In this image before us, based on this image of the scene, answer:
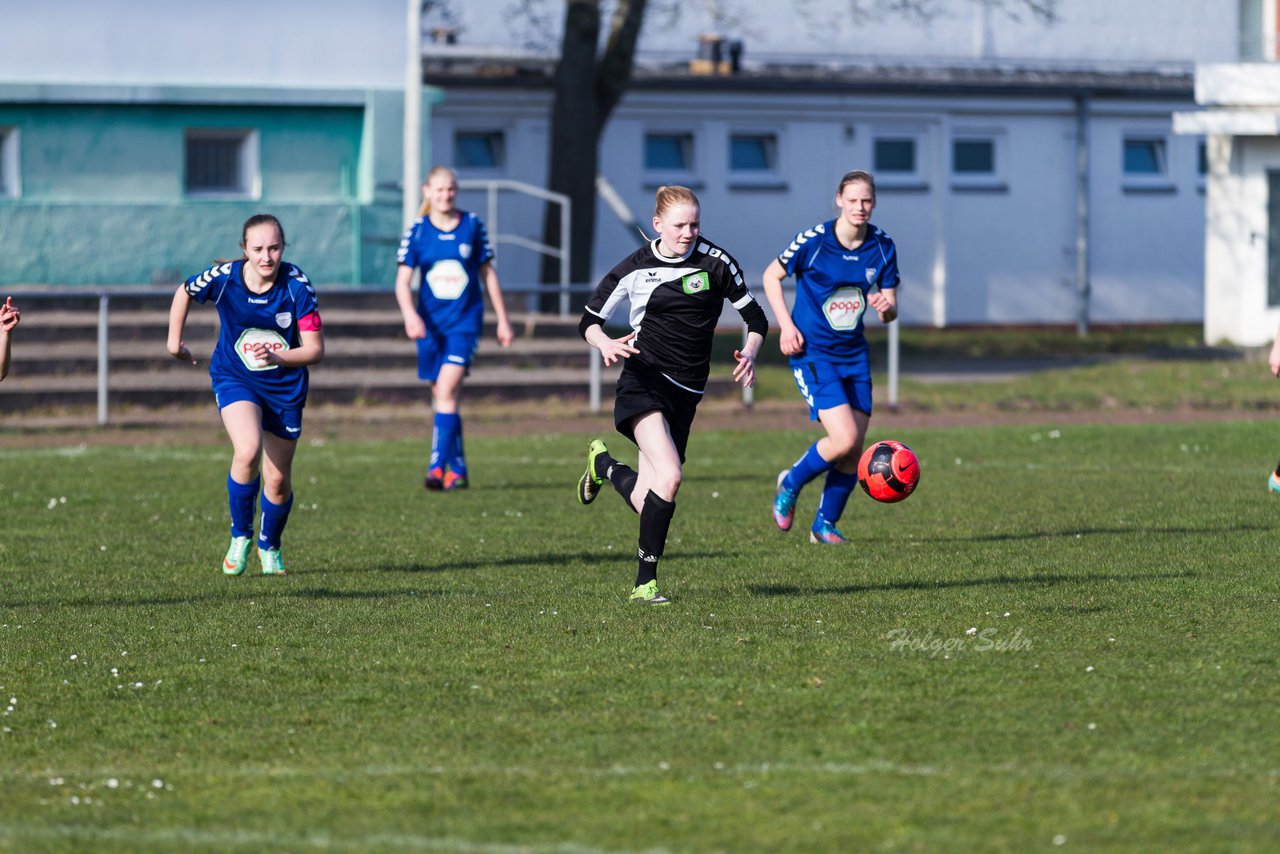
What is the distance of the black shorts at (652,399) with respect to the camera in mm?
8844

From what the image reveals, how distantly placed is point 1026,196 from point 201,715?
28439mm

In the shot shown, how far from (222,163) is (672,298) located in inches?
600

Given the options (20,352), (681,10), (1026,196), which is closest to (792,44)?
(681,10)

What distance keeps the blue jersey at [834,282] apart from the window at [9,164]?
14.0m

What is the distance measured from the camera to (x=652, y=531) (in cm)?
866

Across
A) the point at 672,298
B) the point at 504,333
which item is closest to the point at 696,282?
the point at 672,298

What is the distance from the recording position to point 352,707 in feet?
21.9

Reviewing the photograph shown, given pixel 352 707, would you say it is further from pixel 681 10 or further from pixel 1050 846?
pixel 681 10

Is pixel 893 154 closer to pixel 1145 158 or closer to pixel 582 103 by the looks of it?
pixel 1145 158

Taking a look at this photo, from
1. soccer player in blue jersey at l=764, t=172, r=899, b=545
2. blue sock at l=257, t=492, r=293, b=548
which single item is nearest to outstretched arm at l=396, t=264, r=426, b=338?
soccer player in blue jersey at l=764, t=172, r=899, b=545

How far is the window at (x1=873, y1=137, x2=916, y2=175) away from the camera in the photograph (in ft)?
108

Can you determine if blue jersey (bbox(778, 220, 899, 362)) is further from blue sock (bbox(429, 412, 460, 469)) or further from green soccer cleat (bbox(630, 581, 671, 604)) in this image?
blue sock (bbox(429, 412, 460, 469))

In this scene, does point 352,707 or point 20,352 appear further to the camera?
point 20,352

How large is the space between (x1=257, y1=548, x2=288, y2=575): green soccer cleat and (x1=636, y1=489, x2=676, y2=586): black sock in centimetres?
214
